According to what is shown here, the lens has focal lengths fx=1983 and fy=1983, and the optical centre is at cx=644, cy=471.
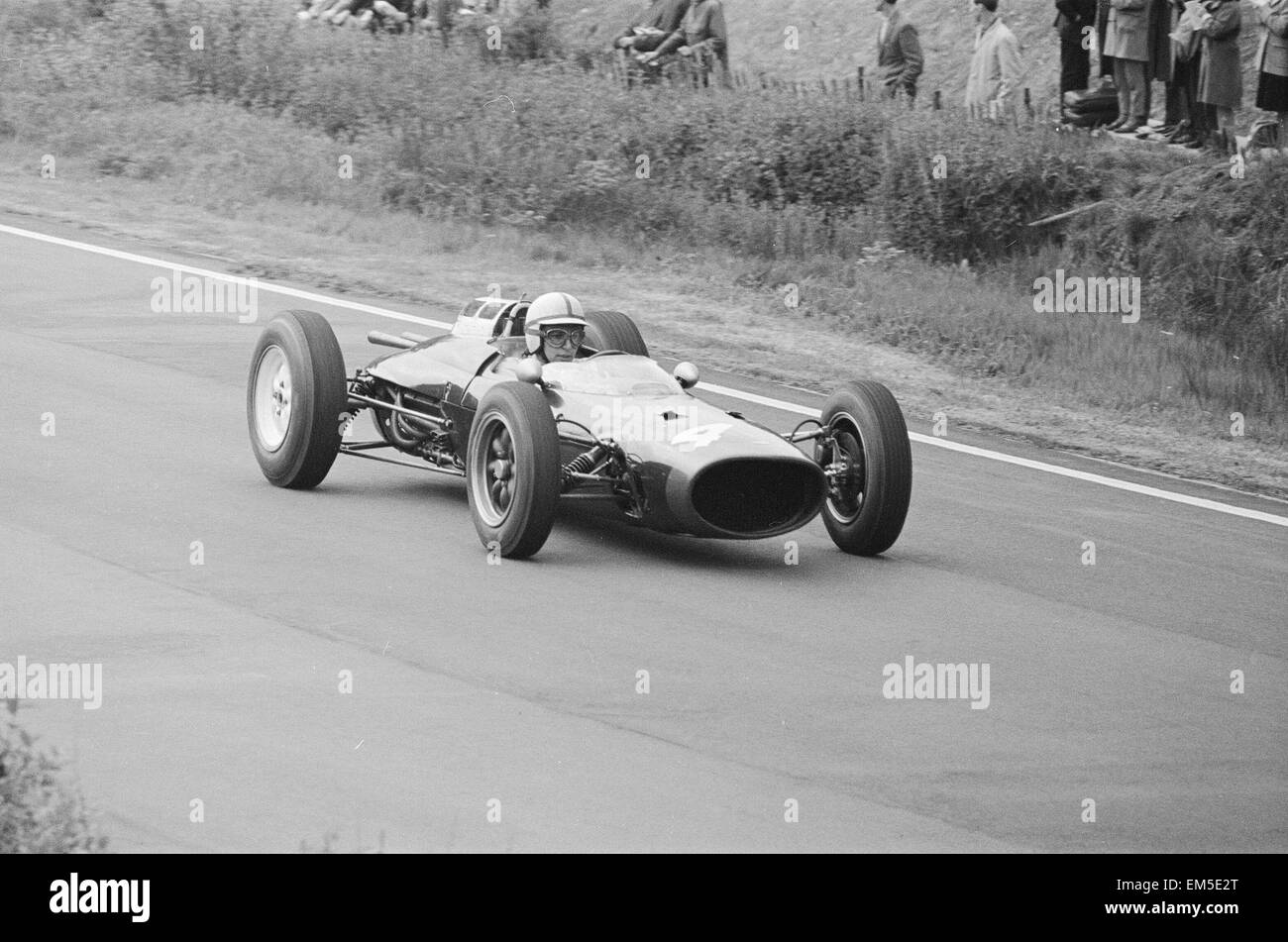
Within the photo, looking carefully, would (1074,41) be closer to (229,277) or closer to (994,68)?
(994,68)

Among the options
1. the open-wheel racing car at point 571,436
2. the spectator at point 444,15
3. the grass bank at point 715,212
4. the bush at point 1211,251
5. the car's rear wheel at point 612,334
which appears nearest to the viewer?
the open-wheel racing car at point 571,436

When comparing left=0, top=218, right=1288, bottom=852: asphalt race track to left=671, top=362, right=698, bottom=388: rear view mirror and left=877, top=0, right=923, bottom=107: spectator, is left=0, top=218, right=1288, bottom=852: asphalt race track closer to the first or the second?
left=671, top=362, right=698, bottom=388: rear view mirror

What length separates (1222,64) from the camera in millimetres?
20281

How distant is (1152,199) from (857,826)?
14527 millimetres

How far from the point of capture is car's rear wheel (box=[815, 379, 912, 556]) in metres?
10.9

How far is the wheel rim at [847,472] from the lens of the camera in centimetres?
1110

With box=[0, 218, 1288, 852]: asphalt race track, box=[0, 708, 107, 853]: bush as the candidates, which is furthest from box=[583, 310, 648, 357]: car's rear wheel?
box=[0, 708, 107, 853]: bush

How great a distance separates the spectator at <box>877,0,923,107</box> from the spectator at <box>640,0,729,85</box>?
2035 millimetres

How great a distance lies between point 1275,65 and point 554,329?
36.4ft

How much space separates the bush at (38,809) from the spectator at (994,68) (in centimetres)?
1761

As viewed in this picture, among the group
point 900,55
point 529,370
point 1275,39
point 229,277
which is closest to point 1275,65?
point 1275,39

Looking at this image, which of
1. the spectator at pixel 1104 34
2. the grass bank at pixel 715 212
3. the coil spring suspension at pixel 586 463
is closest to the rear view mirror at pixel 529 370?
the coil spring suspension at pixel 586 463

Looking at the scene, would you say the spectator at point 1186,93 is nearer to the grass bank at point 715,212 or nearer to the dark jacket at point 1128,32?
the dark jacket at point 1128,32

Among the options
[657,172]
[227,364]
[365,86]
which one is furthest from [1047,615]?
[365,86]
